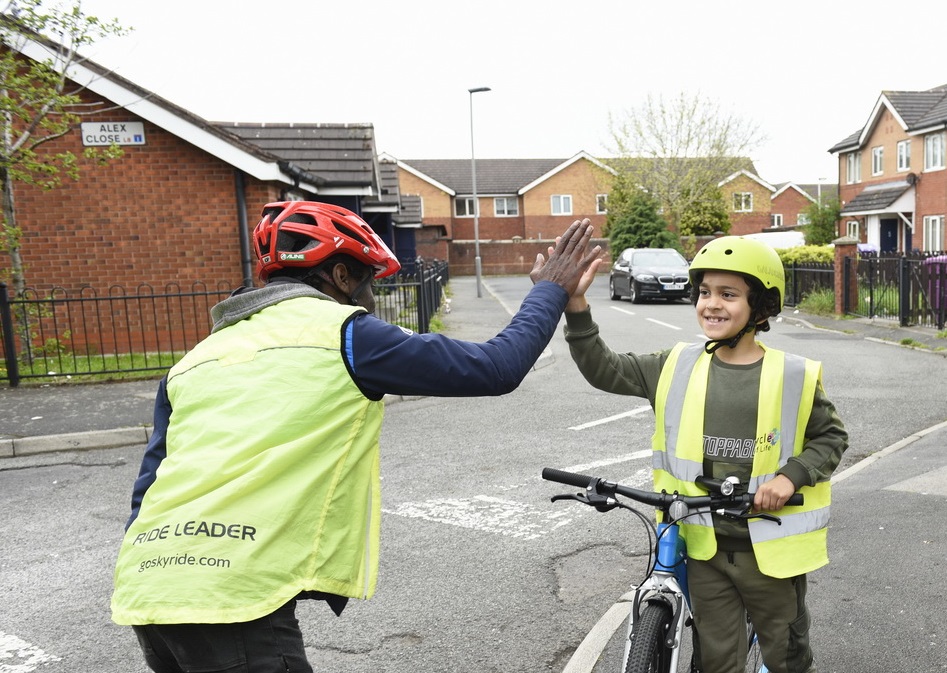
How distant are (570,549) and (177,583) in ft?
11.1

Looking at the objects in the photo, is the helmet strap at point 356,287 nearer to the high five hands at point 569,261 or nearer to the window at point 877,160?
the high five hands at point 569,261

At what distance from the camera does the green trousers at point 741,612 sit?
8.34ft

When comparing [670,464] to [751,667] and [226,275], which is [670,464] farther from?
[226,275]

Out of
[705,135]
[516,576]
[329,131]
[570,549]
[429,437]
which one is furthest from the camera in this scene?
[705,135]

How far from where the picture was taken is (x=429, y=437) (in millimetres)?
8000

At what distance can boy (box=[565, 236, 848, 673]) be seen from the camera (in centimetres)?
254

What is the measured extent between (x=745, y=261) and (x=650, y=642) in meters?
1.14

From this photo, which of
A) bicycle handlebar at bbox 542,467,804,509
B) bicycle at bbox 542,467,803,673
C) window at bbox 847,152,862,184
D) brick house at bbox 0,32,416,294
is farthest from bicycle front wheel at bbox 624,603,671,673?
window at bbox 847,152,862,184

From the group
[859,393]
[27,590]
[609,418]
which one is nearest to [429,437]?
[609,418]

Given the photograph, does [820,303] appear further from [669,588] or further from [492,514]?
[669,588]

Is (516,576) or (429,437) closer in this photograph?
(516,576)

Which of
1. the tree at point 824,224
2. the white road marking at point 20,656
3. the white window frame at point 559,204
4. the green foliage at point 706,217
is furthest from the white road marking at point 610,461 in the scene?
the white window frame at point 559,204

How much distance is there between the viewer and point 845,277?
60.5ft

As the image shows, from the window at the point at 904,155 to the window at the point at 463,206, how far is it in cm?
2871
